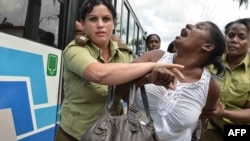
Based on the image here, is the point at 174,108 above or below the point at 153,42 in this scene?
below

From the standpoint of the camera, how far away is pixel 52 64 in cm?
293

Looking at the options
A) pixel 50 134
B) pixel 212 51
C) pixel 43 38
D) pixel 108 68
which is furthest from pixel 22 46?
pixel 212 51

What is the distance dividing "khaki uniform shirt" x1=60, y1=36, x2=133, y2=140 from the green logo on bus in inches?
39.6

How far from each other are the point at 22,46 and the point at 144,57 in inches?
40.0

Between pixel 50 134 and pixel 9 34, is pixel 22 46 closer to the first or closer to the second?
pixel 9 34

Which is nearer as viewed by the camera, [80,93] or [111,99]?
[111,99]

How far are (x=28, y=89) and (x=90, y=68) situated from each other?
108 centimetres

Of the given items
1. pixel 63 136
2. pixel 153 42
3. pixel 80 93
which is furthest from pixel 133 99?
pixel 153 42

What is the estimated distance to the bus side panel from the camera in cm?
222

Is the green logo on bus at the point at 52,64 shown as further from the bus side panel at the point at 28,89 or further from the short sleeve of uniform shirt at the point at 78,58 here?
the short sleeve of uniform shirt at the point at 78,58

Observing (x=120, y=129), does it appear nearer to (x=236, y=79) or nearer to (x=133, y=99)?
(x=133, y=99)

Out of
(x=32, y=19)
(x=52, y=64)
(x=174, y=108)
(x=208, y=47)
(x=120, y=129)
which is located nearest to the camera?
(x=120, y=129)

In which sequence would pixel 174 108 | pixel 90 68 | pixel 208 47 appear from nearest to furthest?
1. pixel 90 68
2. pixel 174 108
3. pixel 208 47

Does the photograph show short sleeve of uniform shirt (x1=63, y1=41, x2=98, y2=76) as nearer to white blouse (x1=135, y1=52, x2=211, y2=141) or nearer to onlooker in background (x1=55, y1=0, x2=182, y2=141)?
onlooker in background (x1=55, y1=0, x2=182, y2=141)
